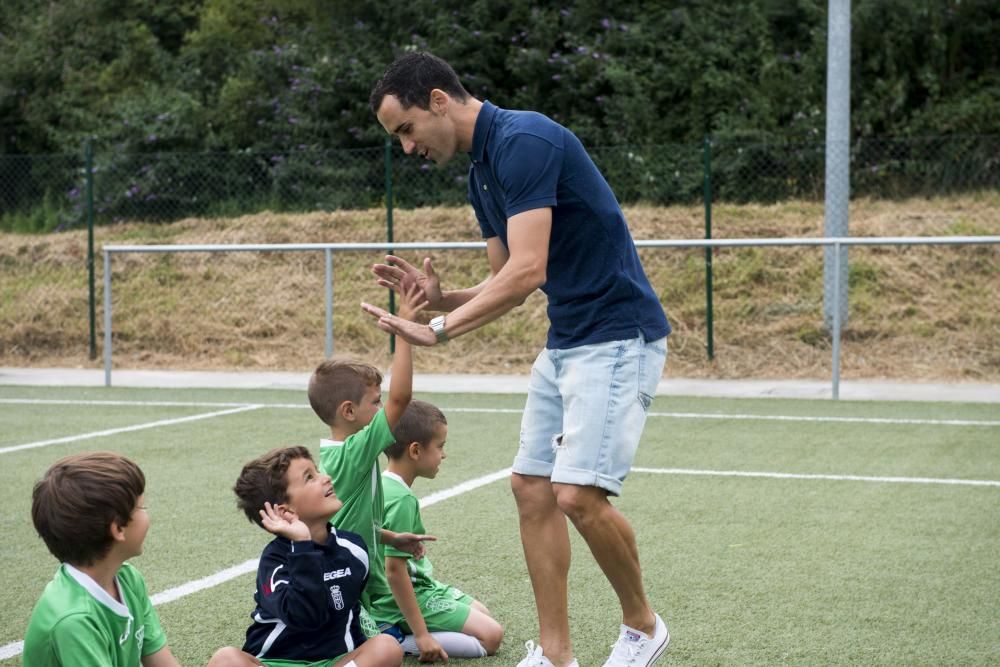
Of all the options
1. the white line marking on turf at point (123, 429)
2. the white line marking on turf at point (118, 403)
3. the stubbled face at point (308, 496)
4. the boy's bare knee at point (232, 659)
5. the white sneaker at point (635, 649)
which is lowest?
the white line marking on turf at point (118, 403)

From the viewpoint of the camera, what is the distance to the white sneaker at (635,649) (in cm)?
412

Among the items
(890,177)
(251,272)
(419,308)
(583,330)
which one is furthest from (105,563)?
(890,177)

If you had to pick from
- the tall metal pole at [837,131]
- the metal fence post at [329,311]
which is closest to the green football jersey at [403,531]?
the metal fence post at [329,311]

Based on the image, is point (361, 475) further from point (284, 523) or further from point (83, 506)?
point (83, 506)

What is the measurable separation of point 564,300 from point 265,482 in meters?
1.14

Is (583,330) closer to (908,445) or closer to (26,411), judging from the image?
(908,445)

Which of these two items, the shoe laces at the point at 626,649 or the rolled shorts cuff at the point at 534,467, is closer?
the shoe laces at the point at 626,649

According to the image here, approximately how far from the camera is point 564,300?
4238mm

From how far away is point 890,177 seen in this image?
1748 cm

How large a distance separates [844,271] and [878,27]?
765 cm

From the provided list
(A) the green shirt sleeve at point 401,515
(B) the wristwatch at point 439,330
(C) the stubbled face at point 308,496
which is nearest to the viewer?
(C) the stubbled face at point 308,496

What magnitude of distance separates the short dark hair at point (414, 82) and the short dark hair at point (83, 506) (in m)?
1.53

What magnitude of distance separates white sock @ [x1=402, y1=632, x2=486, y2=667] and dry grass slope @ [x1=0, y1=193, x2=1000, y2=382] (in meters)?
9.40

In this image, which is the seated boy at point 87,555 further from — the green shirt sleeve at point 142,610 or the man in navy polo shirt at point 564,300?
the man in navy polo shirt at point 564,300
